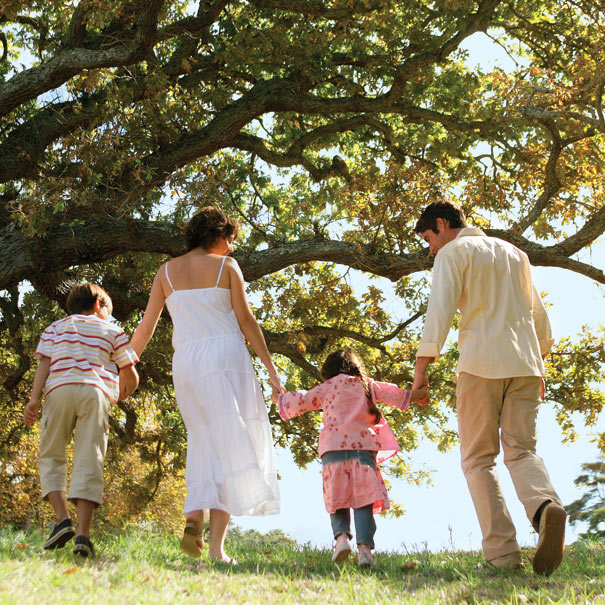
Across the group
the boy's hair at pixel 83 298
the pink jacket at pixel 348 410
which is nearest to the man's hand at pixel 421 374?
the pink jacket at pixel 348 410

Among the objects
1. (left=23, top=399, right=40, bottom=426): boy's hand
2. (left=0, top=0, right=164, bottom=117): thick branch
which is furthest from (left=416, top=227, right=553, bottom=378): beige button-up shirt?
(left=0, top=0, right=164, bottom=117): thick branch

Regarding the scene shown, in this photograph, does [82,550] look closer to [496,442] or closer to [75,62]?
[496,442]

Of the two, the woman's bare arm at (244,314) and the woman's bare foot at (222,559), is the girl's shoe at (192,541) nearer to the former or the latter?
the woman's bare foot at (222,559)

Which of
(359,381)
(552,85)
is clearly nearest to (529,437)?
(359,381)

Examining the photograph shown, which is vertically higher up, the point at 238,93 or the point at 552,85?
the point at 238,93

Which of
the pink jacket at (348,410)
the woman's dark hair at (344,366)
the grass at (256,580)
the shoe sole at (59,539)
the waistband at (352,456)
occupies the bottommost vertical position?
the grass at (256,580)

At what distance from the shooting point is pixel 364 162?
1498 cm

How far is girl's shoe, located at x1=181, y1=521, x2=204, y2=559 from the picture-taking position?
4.76 metres

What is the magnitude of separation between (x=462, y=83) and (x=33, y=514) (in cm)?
1865

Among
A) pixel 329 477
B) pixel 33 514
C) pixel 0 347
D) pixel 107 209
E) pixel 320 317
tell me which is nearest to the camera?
pixel 329 477

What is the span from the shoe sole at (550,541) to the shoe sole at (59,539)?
10.0 feet

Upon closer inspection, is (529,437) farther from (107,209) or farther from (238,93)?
(238,93)

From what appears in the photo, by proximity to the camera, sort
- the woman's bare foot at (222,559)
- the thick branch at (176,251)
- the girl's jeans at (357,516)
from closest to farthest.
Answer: the woman's bare foot at (222,559)
the girl's jeans at (357,516)
the thick branch at (176,251)

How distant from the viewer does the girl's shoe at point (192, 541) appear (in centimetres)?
476
